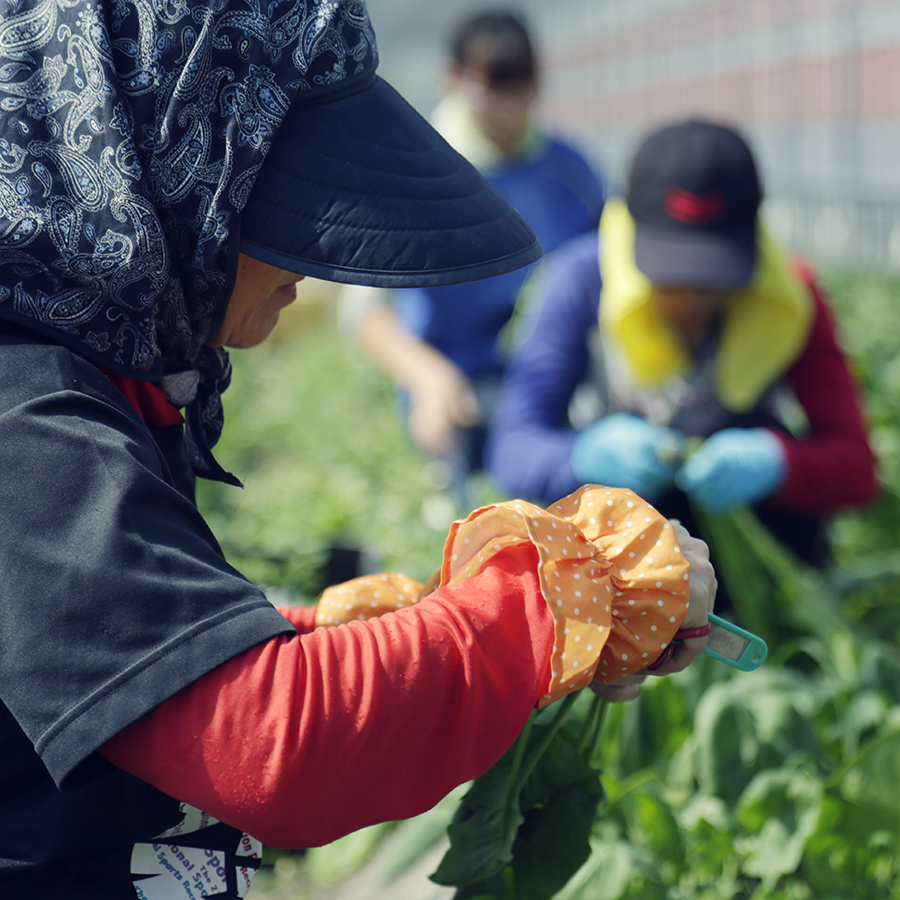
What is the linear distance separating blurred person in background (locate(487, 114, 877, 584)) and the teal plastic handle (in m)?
1.31

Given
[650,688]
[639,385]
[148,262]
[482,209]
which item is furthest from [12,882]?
[639,385]

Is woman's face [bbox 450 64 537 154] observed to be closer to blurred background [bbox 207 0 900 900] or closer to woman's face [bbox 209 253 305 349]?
blurred background [bbox 207 0 900 900]

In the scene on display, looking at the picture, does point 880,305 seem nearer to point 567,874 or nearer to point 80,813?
point 567,874

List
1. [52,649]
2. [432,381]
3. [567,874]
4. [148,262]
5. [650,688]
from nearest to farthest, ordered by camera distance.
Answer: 1. [52,649]
2. [148,262]
3. [567,874]
4. [650,688]
5. [432,381]

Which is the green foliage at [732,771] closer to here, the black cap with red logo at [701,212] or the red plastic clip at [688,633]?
the red plastic clip at [688,633]

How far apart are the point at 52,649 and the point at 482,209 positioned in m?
0.57

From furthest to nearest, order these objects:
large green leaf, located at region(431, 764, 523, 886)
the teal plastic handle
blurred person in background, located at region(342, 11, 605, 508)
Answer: blurred person in background, located at region(342, 11, 605, 508) → large green leaf, located at region(431, 764, 523, 886) → the teal plastic handle

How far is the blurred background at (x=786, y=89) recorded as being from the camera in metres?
7.54

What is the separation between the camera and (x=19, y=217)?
827mm

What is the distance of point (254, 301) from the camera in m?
1.05

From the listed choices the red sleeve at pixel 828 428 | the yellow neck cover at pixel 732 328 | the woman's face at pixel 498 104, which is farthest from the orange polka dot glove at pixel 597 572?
the woman's face at pixel 498 104

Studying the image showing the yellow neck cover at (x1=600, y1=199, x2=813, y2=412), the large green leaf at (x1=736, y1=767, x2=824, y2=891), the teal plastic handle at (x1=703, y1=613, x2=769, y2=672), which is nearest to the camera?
the teal plastic handle at (x1=703, y1=613, x2=769, y2=672)

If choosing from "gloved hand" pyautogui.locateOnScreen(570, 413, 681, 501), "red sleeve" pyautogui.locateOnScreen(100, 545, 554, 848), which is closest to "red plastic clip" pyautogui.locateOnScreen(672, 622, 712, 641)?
"red sleeve" pyautogui.locateOnScreen(100, 545, 554, 848)

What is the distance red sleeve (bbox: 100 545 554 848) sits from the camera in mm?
792
